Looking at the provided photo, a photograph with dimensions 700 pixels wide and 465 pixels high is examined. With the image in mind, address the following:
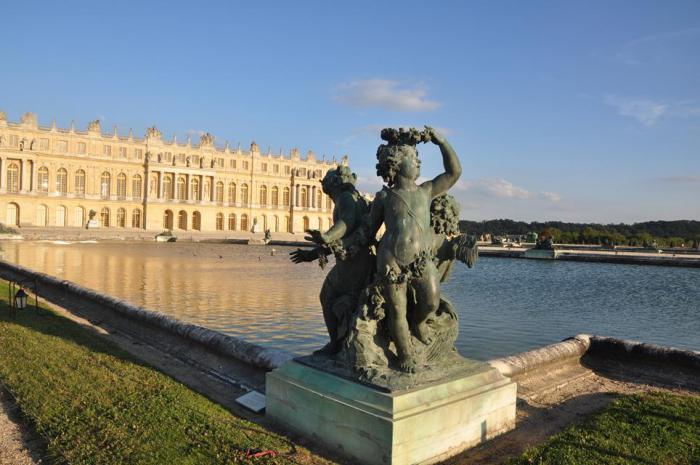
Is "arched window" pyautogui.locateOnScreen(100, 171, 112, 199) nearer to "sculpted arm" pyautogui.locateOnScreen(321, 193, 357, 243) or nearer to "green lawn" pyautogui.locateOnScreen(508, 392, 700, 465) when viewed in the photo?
"sculpted arm" pyautogui.locateOnScreen(321, 193, 357, 243)

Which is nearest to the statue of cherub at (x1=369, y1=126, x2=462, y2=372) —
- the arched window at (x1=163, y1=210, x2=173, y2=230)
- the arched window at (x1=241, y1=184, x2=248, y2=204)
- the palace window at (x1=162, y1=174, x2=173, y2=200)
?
the arched window at (x1=163, y1=210, x2=173, y2=230)

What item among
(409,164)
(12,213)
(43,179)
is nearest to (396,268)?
(409,164)

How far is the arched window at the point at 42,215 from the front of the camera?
58.0 m

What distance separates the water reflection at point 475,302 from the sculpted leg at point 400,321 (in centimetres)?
425

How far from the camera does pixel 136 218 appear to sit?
6681 cm

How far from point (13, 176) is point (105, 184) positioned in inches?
385

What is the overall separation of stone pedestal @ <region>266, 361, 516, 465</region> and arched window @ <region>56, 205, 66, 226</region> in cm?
6433

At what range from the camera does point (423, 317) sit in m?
3.86

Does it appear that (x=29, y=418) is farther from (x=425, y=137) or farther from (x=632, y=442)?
(x=632, y=442)

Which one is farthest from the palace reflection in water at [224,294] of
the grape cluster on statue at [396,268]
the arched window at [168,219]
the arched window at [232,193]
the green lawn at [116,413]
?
the arched window at [232,193]

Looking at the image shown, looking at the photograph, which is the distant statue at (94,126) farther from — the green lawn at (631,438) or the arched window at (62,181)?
the green lawn at (631,438)

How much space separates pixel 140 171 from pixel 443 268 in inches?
2701

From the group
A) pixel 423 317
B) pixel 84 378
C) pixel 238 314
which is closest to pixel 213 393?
pixel 84 378

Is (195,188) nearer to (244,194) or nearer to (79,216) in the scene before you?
(244,194)
